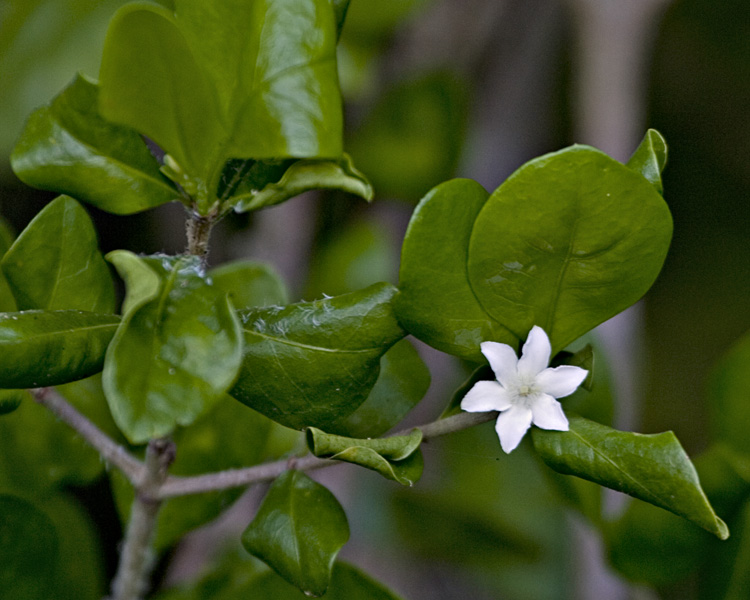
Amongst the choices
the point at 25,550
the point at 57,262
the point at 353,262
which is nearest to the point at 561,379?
the point at 57,262

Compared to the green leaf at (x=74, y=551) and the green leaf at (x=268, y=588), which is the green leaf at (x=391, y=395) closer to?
the green leaf at (x=268, y=588)

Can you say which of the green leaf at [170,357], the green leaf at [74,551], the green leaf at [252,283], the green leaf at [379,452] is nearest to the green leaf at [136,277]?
the green leaf at [170,357]

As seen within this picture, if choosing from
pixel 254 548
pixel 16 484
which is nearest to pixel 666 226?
pixel 254 548

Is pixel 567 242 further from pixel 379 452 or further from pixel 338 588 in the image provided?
pixel 338 588

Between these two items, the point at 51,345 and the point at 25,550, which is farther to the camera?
the point at 25,550

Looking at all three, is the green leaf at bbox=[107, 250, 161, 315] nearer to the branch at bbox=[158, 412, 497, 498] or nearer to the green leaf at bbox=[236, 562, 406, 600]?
the branch at bbox=[158, 412, 497, 498]
